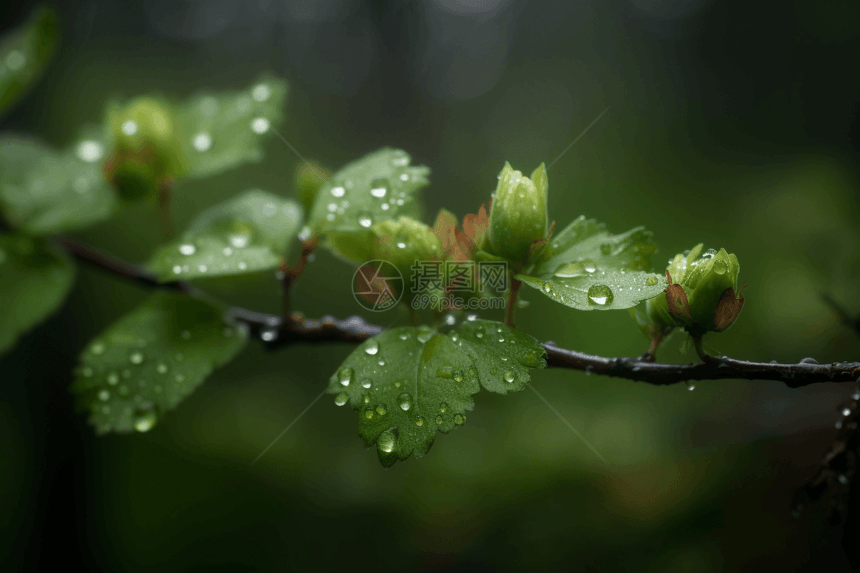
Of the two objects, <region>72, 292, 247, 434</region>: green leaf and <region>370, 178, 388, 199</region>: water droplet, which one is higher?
<region>370, 178, 388, 199</region>: water droplet

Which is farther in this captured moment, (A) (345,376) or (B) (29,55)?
(B) (29,55)

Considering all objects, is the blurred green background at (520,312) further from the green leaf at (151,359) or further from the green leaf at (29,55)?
the green leaf at (29,55)

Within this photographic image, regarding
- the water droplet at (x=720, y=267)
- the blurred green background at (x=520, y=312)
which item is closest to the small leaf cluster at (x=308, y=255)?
the water droplet at (x=720, y=267)

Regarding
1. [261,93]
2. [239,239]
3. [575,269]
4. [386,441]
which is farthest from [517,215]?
[261,93]

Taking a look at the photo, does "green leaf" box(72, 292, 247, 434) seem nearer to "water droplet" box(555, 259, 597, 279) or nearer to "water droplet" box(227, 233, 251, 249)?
"water droplet" box(227, 233, 251, 249)

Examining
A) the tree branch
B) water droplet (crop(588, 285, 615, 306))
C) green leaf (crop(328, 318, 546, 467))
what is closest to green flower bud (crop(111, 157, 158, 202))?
the tree branch

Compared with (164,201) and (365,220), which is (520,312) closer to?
(365,220)

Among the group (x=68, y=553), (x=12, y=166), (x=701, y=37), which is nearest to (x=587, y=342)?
(x=12, y=166)
